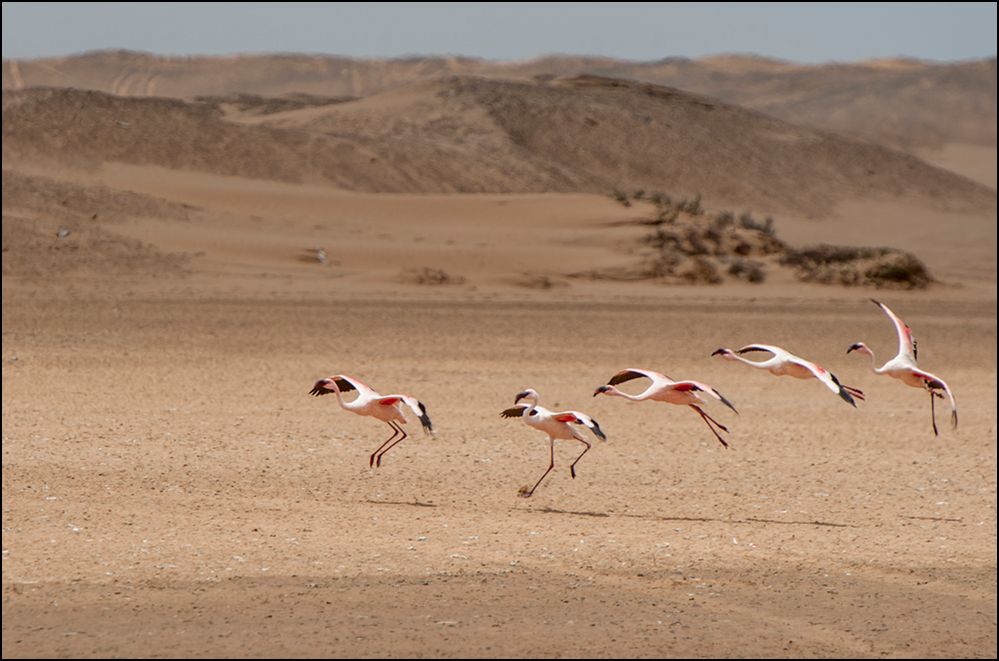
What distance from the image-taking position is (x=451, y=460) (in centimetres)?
1394

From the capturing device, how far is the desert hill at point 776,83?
9919cm

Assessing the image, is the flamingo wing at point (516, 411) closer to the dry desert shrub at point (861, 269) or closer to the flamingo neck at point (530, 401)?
the flamingo neck at point (530, 401)

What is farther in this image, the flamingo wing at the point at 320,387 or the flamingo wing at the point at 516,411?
the flamingo wing at the point at 516,411

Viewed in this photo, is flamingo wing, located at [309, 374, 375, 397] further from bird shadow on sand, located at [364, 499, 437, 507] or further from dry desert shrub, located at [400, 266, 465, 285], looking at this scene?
dry desert shrub, located at [400, 266, 465, 285]

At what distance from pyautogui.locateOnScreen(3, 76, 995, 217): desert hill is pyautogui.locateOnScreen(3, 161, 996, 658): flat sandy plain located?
665 inches

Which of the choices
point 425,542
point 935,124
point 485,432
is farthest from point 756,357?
point 935,124

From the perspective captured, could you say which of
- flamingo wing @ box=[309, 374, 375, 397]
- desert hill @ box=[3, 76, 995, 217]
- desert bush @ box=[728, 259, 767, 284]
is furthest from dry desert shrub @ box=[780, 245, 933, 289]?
flamingo wing @ box=[309, 374, 375, 397]

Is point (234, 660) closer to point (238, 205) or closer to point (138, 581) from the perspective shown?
point (138, 581)

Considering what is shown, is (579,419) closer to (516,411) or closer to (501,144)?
(516,411)

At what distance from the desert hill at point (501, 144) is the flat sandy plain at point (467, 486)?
55.4 feet

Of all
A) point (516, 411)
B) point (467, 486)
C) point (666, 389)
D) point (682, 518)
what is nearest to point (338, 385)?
point (516, 411)

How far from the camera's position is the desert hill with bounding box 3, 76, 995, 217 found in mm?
46250

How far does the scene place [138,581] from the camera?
8.77 metres

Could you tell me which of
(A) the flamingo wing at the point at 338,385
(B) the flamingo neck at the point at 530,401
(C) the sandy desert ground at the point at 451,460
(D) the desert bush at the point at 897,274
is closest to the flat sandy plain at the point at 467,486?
(C) the sandy desert ground at the point at 451,460
